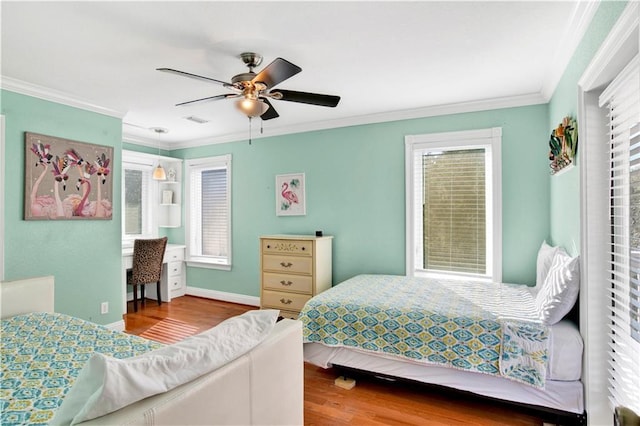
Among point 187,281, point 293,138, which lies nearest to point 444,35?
point 293,138

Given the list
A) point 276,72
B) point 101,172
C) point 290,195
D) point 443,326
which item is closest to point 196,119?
point 101,172

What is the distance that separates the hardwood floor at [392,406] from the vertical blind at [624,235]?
0.70 metres

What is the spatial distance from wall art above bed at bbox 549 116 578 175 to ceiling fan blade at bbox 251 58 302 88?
6.30 ft

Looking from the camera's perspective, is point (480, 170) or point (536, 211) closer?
point (536, 211)

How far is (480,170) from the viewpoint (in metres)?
3.69

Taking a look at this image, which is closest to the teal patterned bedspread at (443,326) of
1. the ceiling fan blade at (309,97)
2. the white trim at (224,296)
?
the ceiling fan blade at (309,97)

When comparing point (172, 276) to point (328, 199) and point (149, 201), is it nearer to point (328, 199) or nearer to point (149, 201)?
point (149, 201)

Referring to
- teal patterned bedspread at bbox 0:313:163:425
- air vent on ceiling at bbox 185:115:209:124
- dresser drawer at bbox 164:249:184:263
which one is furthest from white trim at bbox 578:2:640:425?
dresser drawer at bbox 164:249:184:263

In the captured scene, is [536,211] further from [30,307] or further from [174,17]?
[30,307]

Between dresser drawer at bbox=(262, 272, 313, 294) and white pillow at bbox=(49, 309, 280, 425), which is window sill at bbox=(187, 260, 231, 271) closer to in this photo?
dresser drawer at bbox=(262, 272, 313, 294)

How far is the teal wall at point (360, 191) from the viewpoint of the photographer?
3.43 metres

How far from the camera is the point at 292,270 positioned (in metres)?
4.02

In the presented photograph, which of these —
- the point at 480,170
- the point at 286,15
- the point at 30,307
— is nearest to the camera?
the point at 286,15

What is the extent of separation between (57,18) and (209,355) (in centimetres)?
224
